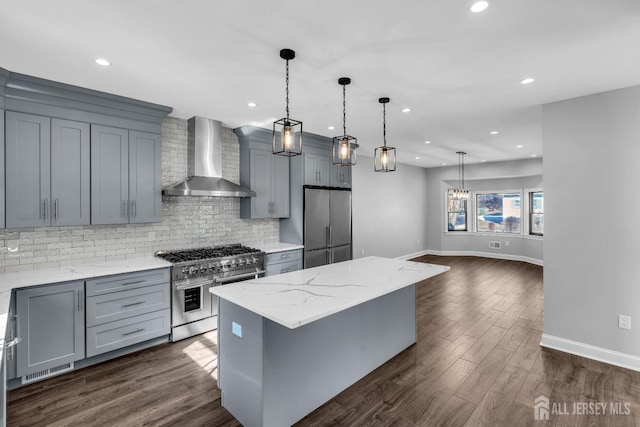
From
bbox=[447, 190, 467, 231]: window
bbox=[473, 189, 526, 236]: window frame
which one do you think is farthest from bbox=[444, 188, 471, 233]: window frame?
bbox=[473, 189, 526, 236]: window frame

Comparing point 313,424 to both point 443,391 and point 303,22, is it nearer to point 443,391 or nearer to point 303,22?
point 443,391

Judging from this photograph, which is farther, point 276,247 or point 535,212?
point 535,212

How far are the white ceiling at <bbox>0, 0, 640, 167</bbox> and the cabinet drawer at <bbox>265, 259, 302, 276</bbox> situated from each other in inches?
83.7

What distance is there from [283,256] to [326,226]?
3.18 ft

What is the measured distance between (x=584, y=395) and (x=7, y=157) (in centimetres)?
534

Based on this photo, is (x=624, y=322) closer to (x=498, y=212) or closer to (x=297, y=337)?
(x=297, y=337)

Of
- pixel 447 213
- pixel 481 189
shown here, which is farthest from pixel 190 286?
pixel 481 189

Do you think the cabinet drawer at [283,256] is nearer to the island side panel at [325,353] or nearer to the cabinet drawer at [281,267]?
the cabinet drawer at [281,267]

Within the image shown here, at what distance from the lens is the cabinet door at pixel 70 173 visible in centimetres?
304

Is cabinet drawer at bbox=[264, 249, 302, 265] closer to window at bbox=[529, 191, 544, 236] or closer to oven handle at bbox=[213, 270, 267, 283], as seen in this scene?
oven handle at bbox=[213, 270, 267, 283]

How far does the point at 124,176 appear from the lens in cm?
347

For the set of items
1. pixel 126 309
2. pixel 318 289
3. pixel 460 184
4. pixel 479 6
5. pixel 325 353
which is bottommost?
pixel 325 353

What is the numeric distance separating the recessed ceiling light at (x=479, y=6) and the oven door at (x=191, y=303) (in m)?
3.58

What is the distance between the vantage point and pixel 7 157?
2773mm
